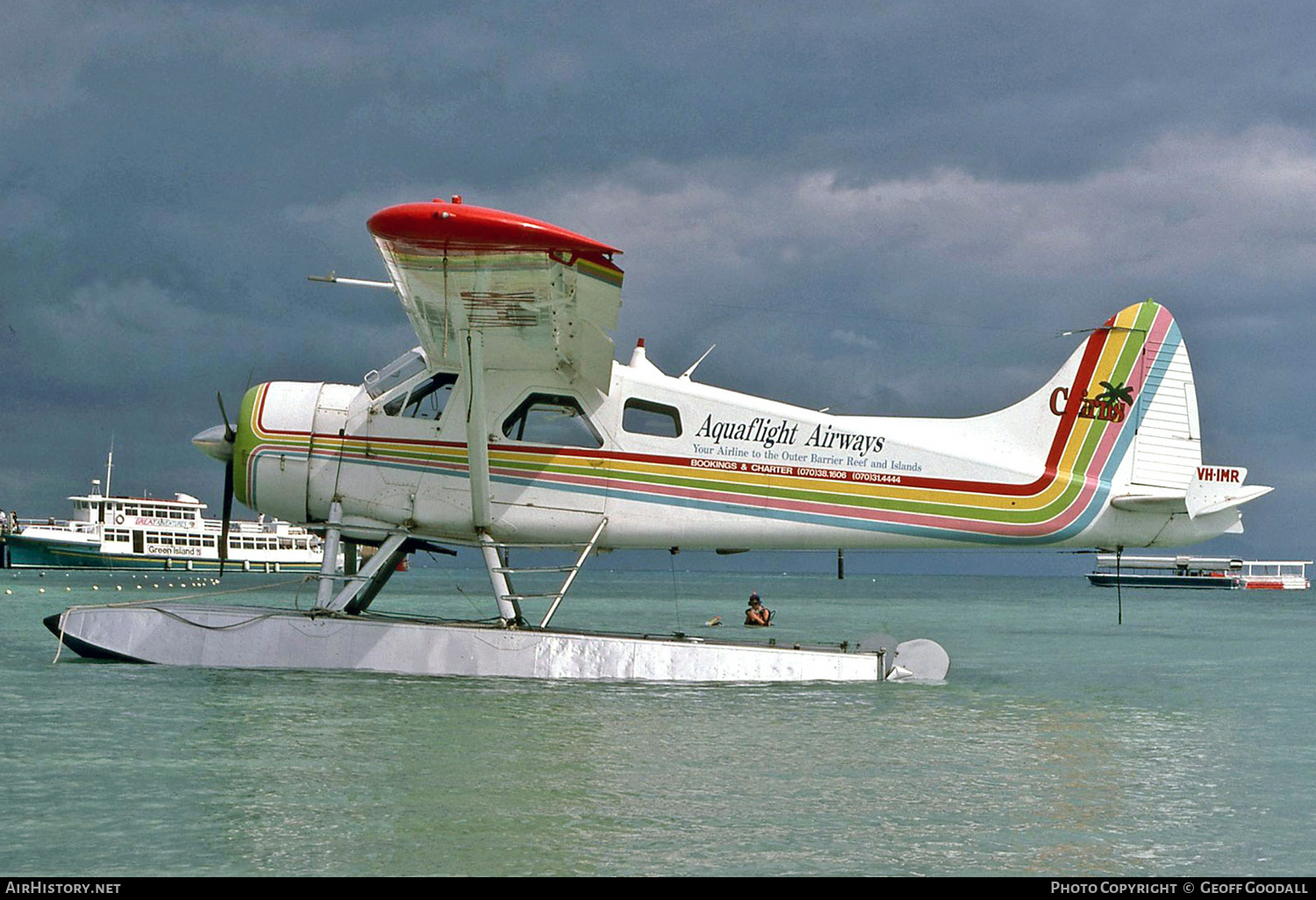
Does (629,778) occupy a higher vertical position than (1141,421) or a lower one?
lower

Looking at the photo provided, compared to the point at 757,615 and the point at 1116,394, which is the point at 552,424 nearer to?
the point at 1116,394

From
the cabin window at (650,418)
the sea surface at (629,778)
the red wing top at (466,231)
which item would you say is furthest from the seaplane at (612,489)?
the red wing top at (466,231)

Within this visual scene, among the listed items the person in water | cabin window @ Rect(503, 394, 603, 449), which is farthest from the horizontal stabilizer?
the person in water

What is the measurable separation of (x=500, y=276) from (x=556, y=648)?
3.47 m

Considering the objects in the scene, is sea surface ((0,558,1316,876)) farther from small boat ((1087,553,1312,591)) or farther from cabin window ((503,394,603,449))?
small boat ((1087,553,1312,591))

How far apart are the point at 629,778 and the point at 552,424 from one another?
4.85 metres

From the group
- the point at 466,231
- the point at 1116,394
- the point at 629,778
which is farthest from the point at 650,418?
the point at 629,778

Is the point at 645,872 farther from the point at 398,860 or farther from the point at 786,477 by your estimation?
the point at 786,477

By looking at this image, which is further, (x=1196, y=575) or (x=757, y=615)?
(x=1196, y=575)

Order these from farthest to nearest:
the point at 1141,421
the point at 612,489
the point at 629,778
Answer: the point at 1141,421 → the point at 612,489 → the point at 629,778

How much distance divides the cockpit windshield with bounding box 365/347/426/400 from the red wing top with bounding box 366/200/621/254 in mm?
2873

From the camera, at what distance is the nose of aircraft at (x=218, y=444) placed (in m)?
11.8

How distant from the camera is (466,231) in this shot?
8859mm

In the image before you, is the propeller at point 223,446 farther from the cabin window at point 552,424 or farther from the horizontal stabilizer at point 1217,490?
the horizontal stabilizer at point 1217,490
